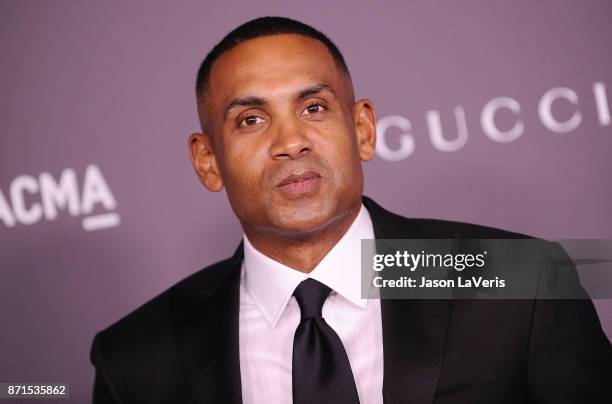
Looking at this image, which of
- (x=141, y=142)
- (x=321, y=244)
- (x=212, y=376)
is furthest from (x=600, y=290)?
(x=141, y=142)

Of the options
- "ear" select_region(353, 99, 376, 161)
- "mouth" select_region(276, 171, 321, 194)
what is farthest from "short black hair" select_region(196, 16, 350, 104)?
"mouth" select_region(276, 171, 321, 194)

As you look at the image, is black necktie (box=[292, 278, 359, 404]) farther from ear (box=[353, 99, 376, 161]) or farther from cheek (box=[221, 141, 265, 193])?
ear (box=[353, 99, 376, 161])

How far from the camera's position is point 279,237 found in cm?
192

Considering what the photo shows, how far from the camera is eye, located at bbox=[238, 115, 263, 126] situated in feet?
6.14

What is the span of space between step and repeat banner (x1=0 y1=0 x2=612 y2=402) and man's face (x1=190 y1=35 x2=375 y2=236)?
811 mm

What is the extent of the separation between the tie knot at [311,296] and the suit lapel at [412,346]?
17cm

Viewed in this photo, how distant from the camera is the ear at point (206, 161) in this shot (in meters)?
2.09

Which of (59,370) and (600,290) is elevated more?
(600,290)

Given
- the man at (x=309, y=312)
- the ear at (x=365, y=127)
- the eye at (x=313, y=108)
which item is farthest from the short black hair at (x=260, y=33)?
the eye at (x=313, y=108)

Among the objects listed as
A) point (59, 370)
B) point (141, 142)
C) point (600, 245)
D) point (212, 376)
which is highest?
point (141, 142)

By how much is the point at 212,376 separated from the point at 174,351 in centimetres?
16

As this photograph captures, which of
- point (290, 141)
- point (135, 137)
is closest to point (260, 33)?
point (290, 141)

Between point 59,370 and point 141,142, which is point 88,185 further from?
point 59,370

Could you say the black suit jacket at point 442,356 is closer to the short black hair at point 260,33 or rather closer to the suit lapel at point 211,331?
the suit lapel at point 211,331
